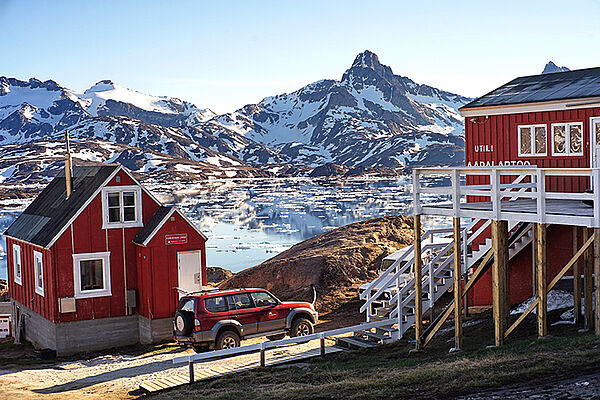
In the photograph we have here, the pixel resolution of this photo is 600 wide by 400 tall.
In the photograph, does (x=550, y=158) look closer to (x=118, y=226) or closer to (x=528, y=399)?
(x=528, y=399)

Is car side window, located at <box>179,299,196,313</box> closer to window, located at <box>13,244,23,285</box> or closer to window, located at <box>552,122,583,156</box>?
window, located at <box>13,244,23,285</box>

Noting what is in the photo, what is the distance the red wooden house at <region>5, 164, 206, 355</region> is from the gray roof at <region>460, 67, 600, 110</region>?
1055 centimetres

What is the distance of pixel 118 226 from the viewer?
80.2ft

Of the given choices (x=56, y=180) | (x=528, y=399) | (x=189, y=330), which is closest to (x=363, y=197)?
(x=56, y=180)

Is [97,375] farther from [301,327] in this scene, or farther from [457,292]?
[457,292]

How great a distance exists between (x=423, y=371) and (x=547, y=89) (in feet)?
37.9

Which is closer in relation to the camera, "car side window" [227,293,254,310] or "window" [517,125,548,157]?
"car side window" [227,293,254,310]

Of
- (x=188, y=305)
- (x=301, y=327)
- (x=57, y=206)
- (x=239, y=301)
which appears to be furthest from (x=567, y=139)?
(x=57, y=206)

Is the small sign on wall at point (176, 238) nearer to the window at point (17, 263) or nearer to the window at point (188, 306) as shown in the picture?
the window at point (188, 306)

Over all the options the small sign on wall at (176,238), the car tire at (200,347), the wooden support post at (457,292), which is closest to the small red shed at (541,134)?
the wooden support post at (457,292)

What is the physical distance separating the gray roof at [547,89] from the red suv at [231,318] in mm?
8293

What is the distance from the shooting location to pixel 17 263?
90.2 feet

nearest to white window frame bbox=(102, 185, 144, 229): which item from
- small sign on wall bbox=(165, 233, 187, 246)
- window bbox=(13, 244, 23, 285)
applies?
small sign on wall bbox=(165, 233, 187, 246)

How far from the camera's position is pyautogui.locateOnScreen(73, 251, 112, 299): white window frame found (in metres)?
23.7
